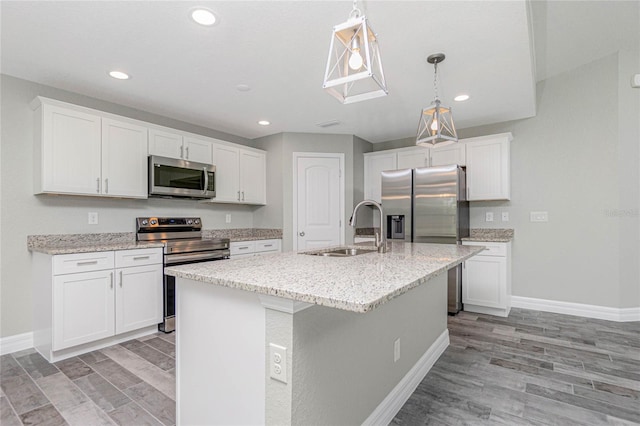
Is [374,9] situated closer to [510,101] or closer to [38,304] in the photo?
[510,101]

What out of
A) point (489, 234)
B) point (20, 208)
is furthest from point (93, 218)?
point (489, 234)

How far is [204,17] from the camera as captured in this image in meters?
1.94

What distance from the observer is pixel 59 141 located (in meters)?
2.73

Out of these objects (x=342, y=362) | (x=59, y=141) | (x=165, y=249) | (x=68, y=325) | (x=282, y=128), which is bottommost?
(x=68, y=325)

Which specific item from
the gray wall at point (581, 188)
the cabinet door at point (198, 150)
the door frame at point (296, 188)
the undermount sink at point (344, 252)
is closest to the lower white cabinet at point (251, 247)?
the door frame at point (296, 188)

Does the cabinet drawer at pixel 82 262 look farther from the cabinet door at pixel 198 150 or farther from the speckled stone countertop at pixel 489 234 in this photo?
the speckled stone countertop at pixel 489 234

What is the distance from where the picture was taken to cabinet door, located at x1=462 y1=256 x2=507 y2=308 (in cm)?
361

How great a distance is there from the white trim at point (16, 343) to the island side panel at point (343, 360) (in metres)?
2.83

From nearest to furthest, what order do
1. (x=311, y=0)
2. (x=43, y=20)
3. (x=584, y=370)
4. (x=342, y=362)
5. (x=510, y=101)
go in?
(x=342, y=362)
(x=311, y=0)
(x=43, y=20)
(x=584, y=370)
(x=510, y=101)

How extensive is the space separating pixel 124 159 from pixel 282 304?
2845mm

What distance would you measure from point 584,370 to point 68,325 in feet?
12.8

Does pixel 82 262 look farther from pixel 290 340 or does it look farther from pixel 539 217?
pixel 539 217

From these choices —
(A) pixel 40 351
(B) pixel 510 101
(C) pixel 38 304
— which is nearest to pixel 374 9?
(B) pixel 510 101

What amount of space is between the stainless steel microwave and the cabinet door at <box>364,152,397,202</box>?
2278 mm
